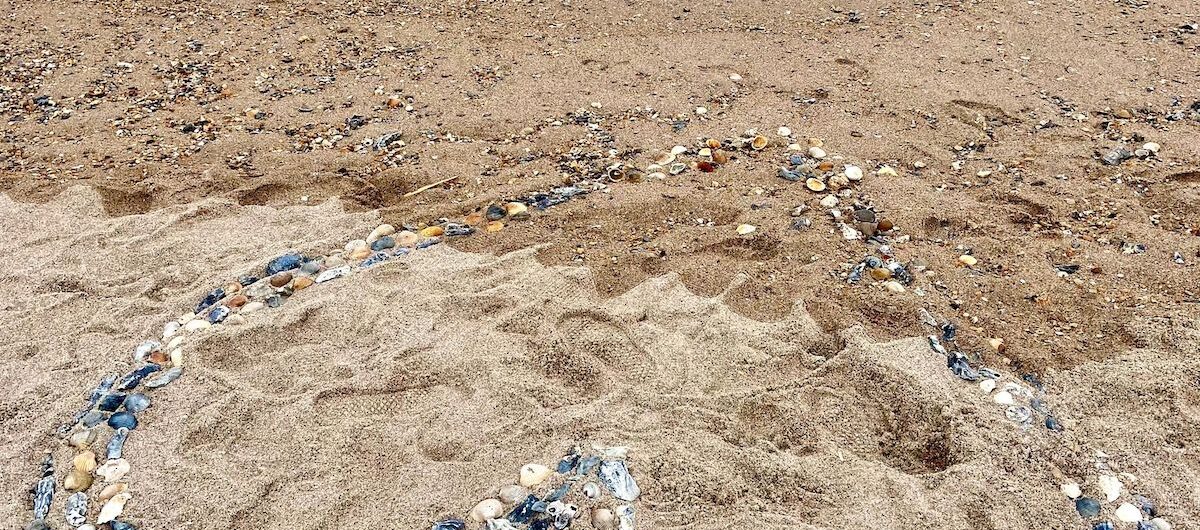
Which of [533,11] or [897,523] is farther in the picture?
[533,11]

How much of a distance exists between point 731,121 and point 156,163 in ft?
12.4

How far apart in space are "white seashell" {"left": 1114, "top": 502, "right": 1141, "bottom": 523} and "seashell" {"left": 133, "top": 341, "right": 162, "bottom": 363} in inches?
153

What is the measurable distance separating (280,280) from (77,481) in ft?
4.38

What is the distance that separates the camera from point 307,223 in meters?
4.78

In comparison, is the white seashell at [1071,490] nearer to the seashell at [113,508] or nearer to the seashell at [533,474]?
the seashell at [533,474]

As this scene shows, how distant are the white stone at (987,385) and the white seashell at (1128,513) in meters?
0.61

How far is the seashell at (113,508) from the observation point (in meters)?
3.03

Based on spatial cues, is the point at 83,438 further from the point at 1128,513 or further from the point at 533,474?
the point at 1128,513

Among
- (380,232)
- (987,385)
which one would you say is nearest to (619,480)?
(987,385)

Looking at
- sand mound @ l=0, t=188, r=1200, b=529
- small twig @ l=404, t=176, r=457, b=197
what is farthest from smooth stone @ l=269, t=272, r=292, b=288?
small twig @ l=404, t=176, r=457, b=197

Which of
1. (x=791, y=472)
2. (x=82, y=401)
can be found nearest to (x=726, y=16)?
(x=791, y=472)

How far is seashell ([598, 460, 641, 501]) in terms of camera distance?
300cm

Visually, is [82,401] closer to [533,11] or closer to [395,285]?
[395,285]

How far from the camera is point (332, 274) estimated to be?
168 inches
